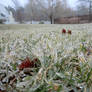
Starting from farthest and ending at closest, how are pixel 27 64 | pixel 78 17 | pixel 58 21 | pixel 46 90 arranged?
pixel 58 21, pixel 78 17, pixel 27 64, pixel 46 90

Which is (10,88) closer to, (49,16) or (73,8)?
(49,16)

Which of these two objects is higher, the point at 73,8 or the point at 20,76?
the point at 73,8

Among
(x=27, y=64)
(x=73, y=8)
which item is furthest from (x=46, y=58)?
(x=73, y=8)

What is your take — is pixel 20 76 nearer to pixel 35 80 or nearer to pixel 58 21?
pixel 35 80

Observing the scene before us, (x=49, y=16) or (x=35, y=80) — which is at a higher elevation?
(x=49, y=16)

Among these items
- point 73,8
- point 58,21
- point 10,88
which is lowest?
point 10,88

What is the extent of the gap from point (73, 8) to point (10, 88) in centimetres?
1447

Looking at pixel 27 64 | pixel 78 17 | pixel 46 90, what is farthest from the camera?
A: pixel 78 17

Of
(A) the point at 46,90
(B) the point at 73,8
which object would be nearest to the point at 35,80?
(A) the point at 46,90

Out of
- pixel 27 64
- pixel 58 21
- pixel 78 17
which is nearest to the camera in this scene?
pixel 27 64

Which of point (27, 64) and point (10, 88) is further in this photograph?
point (27, 64)

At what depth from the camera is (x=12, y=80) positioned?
419 millimetres

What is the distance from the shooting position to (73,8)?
13727 millimetres

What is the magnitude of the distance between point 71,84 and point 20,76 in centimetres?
19
